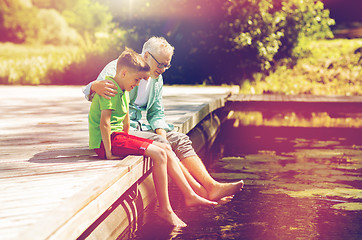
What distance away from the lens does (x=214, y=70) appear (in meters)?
16.1

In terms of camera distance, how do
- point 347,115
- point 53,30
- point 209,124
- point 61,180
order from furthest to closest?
1. point 53,30
2. point 347,115
3. point 209,124
4. point 61,180

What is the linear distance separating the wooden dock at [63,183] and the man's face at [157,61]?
2.73 feet

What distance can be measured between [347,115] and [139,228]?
33.0ft

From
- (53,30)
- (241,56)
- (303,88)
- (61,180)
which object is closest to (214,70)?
(241,56)

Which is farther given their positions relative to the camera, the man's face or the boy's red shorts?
the man's face

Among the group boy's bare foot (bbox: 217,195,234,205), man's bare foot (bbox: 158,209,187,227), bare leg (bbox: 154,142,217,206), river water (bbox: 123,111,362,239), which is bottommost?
→ river water (bbox: 123,111,362,239)

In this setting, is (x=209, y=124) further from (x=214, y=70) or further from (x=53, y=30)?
(x=53, y=30)

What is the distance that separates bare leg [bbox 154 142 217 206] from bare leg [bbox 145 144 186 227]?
0.14 meters

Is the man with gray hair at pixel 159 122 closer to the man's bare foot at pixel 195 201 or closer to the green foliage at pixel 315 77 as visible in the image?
the man's bare foot at pixel 195 201

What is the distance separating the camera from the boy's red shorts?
15.5 ft

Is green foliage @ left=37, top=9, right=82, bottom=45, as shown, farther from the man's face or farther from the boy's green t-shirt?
the boy's green t-shirt

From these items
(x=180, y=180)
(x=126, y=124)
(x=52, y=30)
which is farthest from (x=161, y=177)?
(x=52, y=30)

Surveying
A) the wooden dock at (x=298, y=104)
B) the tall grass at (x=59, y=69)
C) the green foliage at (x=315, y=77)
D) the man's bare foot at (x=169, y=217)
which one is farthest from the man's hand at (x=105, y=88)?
the tall grass at (x=59, y=69)

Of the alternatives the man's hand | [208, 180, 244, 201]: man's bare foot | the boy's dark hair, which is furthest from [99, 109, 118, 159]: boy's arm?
[208, 180, 244, 201]: man's bare foot
